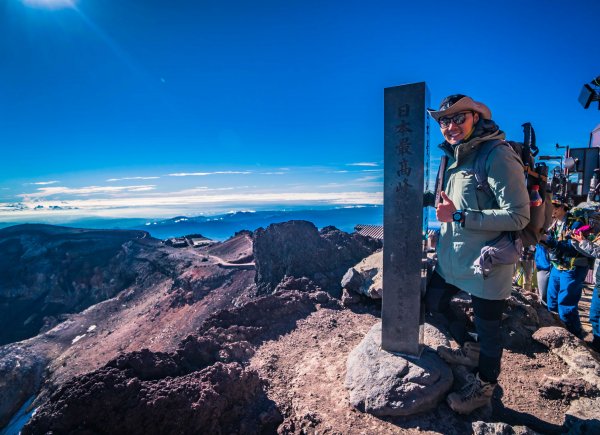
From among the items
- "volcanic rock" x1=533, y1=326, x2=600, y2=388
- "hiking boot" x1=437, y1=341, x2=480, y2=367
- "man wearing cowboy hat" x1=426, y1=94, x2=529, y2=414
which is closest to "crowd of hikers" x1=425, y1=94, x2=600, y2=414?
"man wearing cowboy hat" x1=426, y1=94, x2=529, y2=414

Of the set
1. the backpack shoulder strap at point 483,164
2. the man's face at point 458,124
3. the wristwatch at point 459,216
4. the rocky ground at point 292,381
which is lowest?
the rocky ground at point 292,381

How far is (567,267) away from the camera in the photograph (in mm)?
5336

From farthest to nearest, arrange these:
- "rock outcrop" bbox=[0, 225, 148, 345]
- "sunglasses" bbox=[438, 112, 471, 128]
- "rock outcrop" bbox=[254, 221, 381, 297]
→ "rock outcrop" bbox=[0, 225, 148, 345] < "rock outcrop" bbox=[254, 221, 381, 297] < "sunglasses" bbox=[438, 112, 471, 128]

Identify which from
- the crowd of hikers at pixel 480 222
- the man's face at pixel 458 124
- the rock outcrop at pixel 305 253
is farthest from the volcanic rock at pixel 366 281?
the man's face at pixel 458 124

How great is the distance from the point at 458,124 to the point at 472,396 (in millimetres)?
2436

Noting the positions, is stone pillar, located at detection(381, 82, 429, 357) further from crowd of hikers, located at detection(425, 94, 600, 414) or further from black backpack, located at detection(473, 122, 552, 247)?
black backpack, located at detection(473, 122, 552, 247)

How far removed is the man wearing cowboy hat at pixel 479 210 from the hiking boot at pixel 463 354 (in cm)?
50

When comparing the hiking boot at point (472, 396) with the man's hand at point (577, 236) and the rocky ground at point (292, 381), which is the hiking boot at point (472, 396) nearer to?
the rocky ground at point (292, 381)

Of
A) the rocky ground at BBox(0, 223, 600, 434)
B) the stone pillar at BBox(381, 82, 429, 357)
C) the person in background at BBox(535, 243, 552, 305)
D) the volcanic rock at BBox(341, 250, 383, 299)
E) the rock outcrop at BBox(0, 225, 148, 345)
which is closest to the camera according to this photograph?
the rocky ground at BBox(0, 223, 600, 434)

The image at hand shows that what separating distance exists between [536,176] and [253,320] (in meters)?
4.96

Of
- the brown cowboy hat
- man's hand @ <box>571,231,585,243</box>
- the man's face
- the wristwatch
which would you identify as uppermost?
the brown cowboy hat

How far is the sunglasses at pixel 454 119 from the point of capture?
2625 millimetres

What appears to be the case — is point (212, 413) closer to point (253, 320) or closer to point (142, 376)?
point (142, 376)

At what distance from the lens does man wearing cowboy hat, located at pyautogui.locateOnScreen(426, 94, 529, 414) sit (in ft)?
7.79
